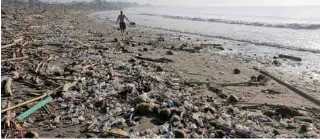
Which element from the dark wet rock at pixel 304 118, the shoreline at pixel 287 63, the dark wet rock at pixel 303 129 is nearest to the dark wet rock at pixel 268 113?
the dark wet rock at pixel 304 118

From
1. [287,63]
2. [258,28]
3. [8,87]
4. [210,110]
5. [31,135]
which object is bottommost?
[31,135]

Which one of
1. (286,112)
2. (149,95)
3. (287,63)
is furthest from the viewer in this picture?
(287,63)

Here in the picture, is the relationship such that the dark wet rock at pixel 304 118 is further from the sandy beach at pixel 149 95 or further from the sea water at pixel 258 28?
the sea water at pixel 258 28

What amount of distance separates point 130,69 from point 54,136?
245 inches

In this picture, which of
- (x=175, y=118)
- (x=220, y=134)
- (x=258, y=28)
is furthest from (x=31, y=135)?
(x=258, y=28)

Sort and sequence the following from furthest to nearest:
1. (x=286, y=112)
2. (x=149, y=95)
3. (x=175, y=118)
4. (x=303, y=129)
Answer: (x=149, y=95) < (x=286, y=112) < (x=303, y=129) < (x=175, y=118)

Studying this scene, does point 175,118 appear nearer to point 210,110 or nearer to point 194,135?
point 194,135

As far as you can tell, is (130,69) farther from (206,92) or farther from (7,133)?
(7,133)

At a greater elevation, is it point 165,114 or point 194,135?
point 165,114

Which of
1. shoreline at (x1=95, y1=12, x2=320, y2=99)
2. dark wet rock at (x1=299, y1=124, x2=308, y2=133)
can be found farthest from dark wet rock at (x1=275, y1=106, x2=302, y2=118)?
shoreline at (x1=95, y1=12, x2=320, y2=99)

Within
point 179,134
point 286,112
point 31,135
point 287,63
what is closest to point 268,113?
point 286,112

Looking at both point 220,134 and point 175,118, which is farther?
point 175,118

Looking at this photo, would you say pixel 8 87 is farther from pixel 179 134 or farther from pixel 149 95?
pixel 179 134

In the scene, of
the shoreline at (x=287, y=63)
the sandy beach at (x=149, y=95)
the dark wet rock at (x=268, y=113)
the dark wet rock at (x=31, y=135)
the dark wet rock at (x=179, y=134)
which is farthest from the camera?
the shoreline at (x=287, y=63)
